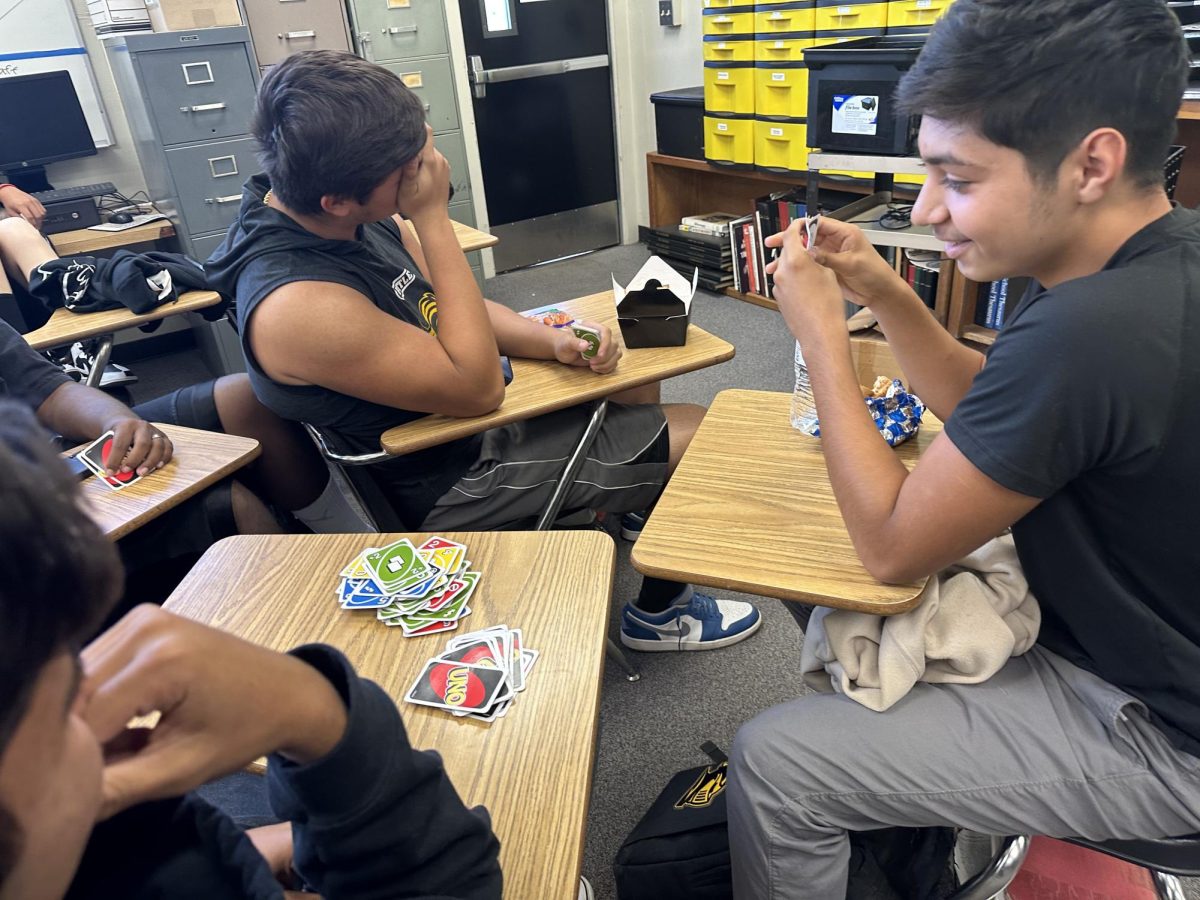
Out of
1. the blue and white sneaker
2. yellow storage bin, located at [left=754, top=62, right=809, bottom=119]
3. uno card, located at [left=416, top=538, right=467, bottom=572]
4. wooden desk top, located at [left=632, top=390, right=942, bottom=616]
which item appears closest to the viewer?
wooden desk top, located at [left=632, top=390, right=942, bottom=616]

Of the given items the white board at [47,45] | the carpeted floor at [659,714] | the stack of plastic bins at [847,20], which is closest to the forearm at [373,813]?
the carpeted floor at [659,714]

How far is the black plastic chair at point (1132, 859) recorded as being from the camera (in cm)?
86

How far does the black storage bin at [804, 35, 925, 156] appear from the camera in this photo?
102 inches

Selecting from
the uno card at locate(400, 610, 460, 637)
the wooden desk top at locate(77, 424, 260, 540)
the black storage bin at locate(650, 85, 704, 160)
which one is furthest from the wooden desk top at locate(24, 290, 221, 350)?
the black storage bin at locate(650, 85, 704, 160)

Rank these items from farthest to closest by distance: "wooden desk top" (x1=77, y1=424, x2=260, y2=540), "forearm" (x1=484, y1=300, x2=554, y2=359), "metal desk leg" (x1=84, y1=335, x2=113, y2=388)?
1. "metal desk leg" (x1=84, y1=335, x2=113, y2=388)
2. "forearm" (x1=484, y1=300, x2=554, y2=359)
3. "wooden desk top" (x1=77, y1=424, x2=260, y2=540)

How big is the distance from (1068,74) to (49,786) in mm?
966

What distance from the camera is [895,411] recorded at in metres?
1.24

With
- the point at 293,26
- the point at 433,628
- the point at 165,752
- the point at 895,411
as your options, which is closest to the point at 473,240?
the point at 293,26

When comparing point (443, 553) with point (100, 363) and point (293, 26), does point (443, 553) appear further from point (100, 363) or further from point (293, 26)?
point (293, 26)

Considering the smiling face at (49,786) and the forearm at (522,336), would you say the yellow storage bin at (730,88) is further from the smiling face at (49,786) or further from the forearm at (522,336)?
the smiling face at (49,786)

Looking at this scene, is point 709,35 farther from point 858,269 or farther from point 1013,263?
point 1013,263

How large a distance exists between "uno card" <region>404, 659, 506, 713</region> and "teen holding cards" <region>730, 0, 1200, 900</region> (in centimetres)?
36

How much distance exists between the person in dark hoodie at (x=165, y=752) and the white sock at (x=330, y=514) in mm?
1415

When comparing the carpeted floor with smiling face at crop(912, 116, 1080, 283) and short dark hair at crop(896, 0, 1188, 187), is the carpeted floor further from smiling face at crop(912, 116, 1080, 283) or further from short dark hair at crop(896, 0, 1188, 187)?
short dark hair at crop(896, 0, 1188, 187)
